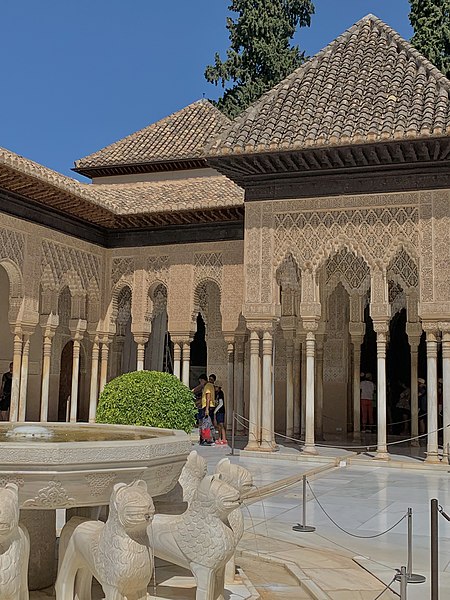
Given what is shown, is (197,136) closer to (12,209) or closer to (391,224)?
(12,209)

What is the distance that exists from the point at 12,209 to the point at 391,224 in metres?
7.04

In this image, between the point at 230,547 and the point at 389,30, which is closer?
the point at 230,547

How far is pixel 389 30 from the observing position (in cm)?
1501

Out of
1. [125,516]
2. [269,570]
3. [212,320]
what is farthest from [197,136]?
[125,516]

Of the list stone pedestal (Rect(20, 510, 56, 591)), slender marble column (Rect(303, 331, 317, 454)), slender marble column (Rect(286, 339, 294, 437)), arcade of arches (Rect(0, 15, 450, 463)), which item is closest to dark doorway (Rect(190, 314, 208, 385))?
arcade of arches (Rect(0, 15, 450, 463))

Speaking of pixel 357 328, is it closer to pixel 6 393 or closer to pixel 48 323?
pixel 48 323

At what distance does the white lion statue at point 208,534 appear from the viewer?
12.5 ft

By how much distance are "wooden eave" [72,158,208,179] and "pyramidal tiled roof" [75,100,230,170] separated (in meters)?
0.08

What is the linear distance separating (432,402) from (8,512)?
9.80 metres

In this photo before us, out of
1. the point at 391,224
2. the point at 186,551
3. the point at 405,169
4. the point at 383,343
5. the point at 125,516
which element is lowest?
the point at 186,551

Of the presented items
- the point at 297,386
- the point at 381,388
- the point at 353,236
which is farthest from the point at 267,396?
the point at 297,386

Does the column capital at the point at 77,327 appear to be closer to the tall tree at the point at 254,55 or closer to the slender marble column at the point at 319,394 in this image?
the slender marble column at the point at 319,394

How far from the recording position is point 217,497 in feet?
12.4

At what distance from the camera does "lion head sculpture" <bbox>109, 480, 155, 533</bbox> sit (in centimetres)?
348
